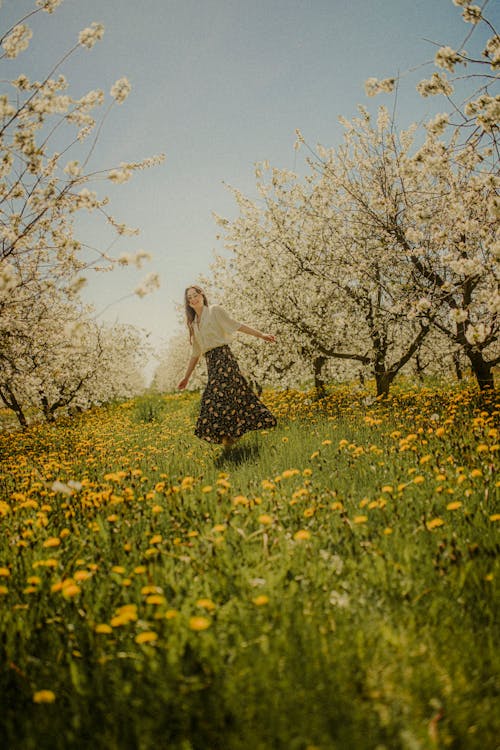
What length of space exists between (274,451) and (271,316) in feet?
16.4

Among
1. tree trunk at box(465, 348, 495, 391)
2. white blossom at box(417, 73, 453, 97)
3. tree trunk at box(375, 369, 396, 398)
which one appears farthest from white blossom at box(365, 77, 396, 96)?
tree trunk at box(375, 369, 396, 398)

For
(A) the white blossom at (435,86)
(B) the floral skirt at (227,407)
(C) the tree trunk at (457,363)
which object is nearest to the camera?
(A) the white blossom at (435,86)

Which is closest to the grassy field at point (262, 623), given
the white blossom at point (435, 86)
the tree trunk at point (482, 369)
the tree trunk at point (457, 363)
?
the white blossom at point (435, 86)

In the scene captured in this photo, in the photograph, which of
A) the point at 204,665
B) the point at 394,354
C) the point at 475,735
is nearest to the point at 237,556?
the point at 204,665

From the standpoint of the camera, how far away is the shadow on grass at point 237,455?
17.8 feet

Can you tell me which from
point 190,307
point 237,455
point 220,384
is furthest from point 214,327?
point 237,455

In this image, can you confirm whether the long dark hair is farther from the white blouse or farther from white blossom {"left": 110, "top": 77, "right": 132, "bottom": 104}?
white blossom {"left": 110, "top": 77, "right": 132, "bottom": 104}

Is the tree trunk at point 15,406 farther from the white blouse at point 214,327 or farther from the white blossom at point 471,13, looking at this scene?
the white blossom at point 471,13

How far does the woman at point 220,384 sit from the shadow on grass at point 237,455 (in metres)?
0.21

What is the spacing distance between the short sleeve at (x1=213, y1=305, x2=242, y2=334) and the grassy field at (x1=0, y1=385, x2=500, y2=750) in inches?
129

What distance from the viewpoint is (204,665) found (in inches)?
66.2

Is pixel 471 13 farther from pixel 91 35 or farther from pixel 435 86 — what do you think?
pixel 91 35

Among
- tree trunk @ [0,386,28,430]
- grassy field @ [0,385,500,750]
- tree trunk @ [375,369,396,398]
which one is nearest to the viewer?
grassy field @ [0,385,500,750]

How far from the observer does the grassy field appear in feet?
4.98
